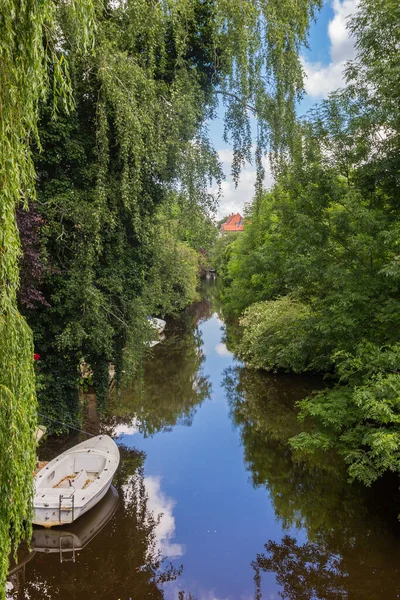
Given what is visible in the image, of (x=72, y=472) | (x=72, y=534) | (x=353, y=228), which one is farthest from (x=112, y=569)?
(x=353, y=228)

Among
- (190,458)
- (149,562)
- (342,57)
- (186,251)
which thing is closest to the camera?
(149,562)

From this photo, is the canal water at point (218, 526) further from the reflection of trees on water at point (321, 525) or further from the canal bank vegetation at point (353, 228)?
the canal bank vegetation at point (353, 228)

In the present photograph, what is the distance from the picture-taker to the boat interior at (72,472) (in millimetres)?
8547

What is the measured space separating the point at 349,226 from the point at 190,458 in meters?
6.84

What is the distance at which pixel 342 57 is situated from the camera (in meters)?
9.72

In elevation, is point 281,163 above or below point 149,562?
above

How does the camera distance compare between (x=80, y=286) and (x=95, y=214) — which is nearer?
(x=95, y=214)

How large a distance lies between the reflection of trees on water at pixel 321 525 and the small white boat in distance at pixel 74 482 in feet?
10.5

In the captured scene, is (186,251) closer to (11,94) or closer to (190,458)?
(190,458)

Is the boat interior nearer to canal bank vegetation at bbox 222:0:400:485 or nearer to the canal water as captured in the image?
the canal water

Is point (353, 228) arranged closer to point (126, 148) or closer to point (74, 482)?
point (126, 148)

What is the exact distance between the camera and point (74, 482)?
868 centimetres

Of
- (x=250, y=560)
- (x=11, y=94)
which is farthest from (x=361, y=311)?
(x=11, y=94)

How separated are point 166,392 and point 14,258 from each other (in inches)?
520
